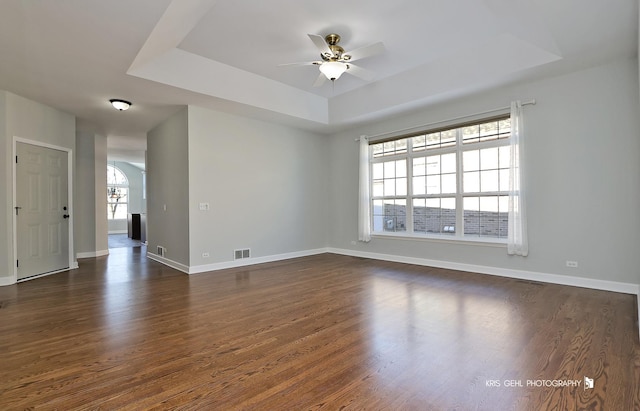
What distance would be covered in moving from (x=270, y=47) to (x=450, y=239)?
161 inches

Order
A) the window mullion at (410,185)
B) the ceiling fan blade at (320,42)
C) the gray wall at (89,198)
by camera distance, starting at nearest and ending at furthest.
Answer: the ceiling fan blade at (320,42)
the window mullion at (410,185)
the gray wall at (89,198)

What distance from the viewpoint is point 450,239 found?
5.39m

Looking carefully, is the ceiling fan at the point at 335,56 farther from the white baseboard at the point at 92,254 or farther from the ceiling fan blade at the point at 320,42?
the white baseboard at the point at 92,254

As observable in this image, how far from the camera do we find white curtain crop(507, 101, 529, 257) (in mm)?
4523

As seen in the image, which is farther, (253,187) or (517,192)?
(253,187)

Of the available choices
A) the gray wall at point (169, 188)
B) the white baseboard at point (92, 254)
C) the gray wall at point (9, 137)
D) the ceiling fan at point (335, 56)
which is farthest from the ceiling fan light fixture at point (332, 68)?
the white baseboard at point (92, 254)

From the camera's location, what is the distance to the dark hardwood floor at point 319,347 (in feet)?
5.84

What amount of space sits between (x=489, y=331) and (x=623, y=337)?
3.23 ft

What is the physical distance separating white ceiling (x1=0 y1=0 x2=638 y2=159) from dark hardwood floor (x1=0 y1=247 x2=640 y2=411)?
2733mm

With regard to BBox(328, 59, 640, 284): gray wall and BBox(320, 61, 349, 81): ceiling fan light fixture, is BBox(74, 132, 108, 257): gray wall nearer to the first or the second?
BBox(320, 61, 349, 81): ceiling fan light fixture

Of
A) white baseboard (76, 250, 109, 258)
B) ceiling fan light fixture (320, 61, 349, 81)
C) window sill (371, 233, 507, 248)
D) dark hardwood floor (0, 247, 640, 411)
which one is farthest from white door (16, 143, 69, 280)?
window sill (371, 233, 507, 248)

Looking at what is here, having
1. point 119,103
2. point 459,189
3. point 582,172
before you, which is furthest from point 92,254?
point 582,172

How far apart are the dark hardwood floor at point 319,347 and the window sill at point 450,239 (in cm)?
72

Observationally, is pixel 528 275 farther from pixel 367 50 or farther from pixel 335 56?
pixel 335 56
